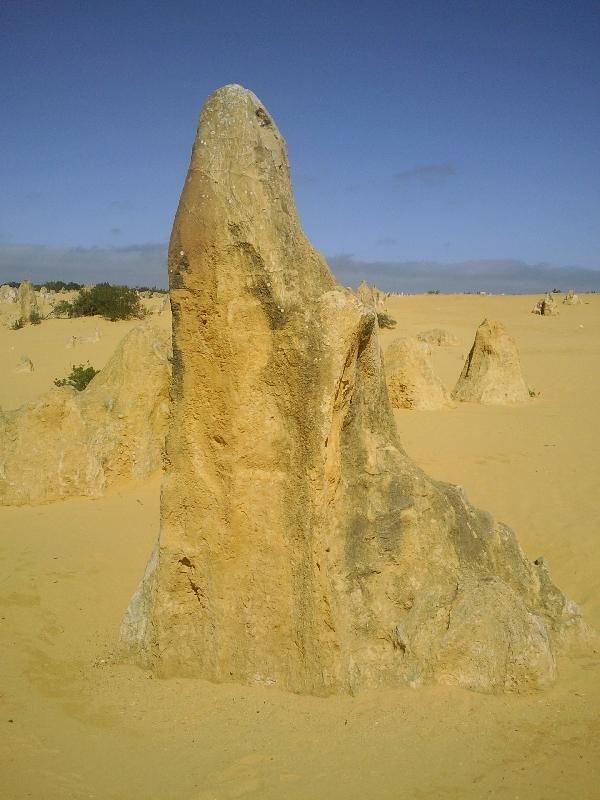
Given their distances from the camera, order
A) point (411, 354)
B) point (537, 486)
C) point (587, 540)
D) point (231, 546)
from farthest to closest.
Result: point (411, 354) → point (537, 486) → point (587, 540) → point (231, 546)

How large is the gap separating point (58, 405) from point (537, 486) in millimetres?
5787

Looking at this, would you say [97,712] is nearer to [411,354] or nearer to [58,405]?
[58,405]

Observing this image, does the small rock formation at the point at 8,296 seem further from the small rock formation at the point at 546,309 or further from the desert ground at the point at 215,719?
the desert ground at the point at 215,719

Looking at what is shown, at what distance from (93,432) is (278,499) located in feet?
15.3

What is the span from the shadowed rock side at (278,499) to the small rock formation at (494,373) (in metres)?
9.79

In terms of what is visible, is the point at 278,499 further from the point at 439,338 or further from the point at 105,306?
the point at 105,306

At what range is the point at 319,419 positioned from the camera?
370 cm

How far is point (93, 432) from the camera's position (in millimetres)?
7910

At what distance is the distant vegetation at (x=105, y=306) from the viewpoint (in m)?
27.0

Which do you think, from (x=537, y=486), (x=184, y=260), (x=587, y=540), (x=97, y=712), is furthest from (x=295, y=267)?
(x=537, y=486)

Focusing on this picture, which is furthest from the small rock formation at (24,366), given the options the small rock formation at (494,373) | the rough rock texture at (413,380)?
the small rock formation at (494,373)

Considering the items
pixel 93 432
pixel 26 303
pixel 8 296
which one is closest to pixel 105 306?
pixel 26 303

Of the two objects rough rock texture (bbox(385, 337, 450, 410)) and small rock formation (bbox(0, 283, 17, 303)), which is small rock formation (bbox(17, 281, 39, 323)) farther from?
rough rock texture (bbox(385, 337, 450, 410))

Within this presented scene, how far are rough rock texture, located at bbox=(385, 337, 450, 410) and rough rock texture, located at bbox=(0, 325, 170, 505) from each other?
555 cm
